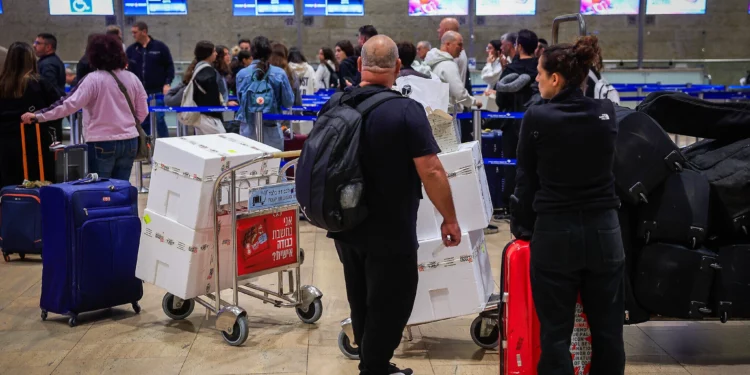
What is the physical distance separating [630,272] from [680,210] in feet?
1.34

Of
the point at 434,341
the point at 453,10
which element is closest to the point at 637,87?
the point at 453,10

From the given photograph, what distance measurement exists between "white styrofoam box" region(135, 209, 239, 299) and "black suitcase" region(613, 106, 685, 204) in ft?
7.38

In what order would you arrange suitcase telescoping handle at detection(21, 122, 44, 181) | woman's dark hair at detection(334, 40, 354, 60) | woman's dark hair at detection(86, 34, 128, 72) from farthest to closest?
woman's dark hair at detection(334, 40, 354, 60) → suitcase telescoping handle at detection(21, 122, 44, 181) → woman's dark hair at detection(86, 34, 128, 72)

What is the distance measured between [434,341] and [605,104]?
197cm

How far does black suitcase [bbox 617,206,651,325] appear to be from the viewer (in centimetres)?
426

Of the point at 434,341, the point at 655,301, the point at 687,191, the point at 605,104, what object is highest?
the point at 605,104

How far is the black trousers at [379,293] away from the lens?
3.46 m

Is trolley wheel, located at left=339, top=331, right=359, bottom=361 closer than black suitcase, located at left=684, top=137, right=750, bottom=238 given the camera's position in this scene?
No

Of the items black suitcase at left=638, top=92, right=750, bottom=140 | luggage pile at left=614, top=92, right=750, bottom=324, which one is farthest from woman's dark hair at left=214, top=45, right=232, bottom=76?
luggage pile at left=614, top=92, right=750, bottom=324

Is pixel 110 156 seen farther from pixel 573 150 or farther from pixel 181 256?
pixel 573 150

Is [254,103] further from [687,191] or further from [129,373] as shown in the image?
[687,191]

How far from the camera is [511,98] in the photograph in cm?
834

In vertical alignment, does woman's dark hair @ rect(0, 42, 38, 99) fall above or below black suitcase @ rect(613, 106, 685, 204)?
above

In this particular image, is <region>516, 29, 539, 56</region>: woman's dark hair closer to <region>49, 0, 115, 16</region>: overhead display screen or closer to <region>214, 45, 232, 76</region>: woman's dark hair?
<region>214, 45, 232, 76</region>: woman's dark hair
